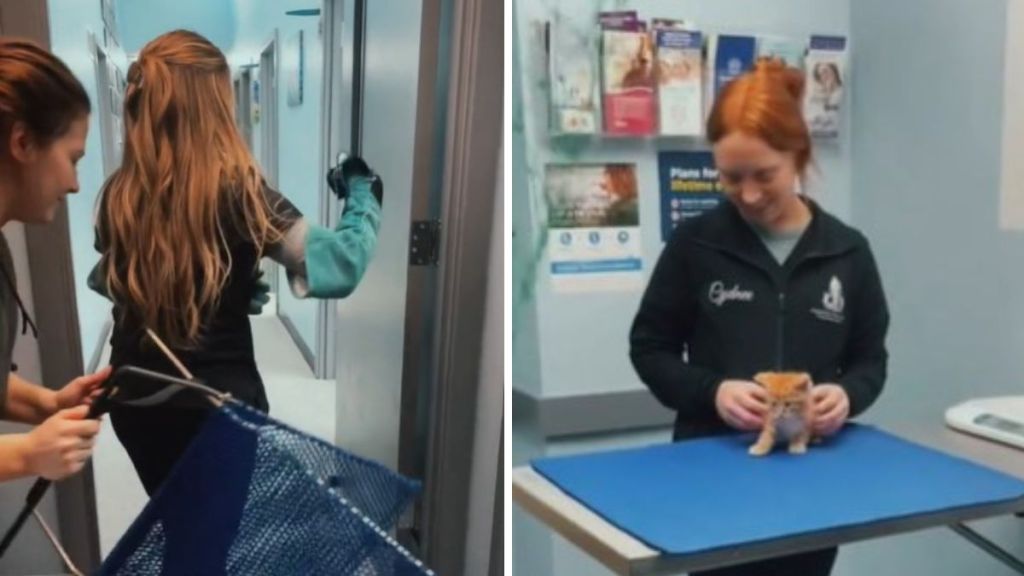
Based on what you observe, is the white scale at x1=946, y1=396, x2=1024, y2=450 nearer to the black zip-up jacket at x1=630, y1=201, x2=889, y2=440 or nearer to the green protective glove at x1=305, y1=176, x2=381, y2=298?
the black zip-up jacket at x1=630, y1=201, x2=889, y2=440

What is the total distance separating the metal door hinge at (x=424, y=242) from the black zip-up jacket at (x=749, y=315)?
741 mm

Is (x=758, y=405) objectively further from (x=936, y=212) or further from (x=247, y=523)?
(x=247, y=523)

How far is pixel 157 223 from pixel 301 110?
2.43 ft

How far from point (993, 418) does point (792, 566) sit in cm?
32

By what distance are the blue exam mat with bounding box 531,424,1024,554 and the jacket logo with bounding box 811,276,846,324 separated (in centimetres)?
15

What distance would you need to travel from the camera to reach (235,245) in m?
1.29

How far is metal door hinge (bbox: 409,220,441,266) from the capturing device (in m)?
1.81

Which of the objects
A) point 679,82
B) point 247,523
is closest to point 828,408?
point 679,82

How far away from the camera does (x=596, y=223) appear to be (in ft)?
3.75

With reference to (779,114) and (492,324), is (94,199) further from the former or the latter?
(779,114)


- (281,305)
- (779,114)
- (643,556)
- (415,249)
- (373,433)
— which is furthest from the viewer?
(373,433)

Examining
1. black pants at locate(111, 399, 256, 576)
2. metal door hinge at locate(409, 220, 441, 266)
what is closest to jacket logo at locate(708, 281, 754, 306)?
black pants at locate(111, 399, 256, 576)

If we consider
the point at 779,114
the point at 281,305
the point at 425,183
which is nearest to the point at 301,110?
the point at 425,183

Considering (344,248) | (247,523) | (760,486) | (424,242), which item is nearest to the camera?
(247,523)
